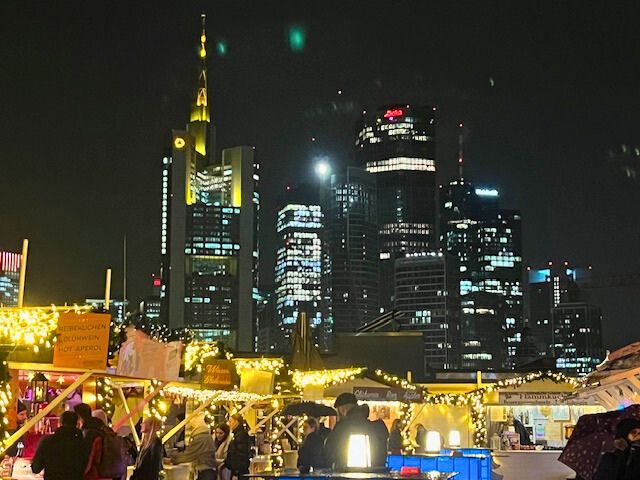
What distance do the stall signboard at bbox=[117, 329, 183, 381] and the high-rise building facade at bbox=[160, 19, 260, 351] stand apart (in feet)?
535

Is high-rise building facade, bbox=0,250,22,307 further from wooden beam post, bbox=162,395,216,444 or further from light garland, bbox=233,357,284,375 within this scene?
light garland, bbox=233,357,284,375

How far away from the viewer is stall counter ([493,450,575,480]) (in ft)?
79.9

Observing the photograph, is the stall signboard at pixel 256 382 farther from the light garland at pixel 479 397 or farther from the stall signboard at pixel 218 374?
the light garland at pixel 479 397

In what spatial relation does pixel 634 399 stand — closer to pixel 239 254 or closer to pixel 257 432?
pixel 257 432

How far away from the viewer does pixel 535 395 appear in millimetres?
38344

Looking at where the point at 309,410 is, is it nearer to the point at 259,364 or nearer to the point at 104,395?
the point at 259,364

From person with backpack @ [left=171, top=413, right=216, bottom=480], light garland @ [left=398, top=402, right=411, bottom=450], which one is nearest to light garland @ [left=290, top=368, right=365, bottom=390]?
person with backpack @ [left=171, top=413, right=216, bottom=480]

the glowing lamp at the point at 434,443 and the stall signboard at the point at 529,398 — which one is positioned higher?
the stall signboard at the point at 529,398

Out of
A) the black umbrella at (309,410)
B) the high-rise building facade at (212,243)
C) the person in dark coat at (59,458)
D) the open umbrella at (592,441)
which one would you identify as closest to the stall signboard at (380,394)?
the black umbrella at (309,410)

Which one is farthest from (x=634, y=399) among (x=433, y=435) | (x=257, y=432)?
(x=257, y=432)

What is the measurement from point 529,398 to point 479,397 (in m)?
4.60

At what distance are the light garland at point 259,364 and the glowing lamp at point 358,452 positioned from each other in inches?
341

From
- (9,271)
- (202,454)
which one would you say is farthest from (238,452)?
(9,271)

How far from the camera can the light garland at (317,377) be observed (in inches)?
932
